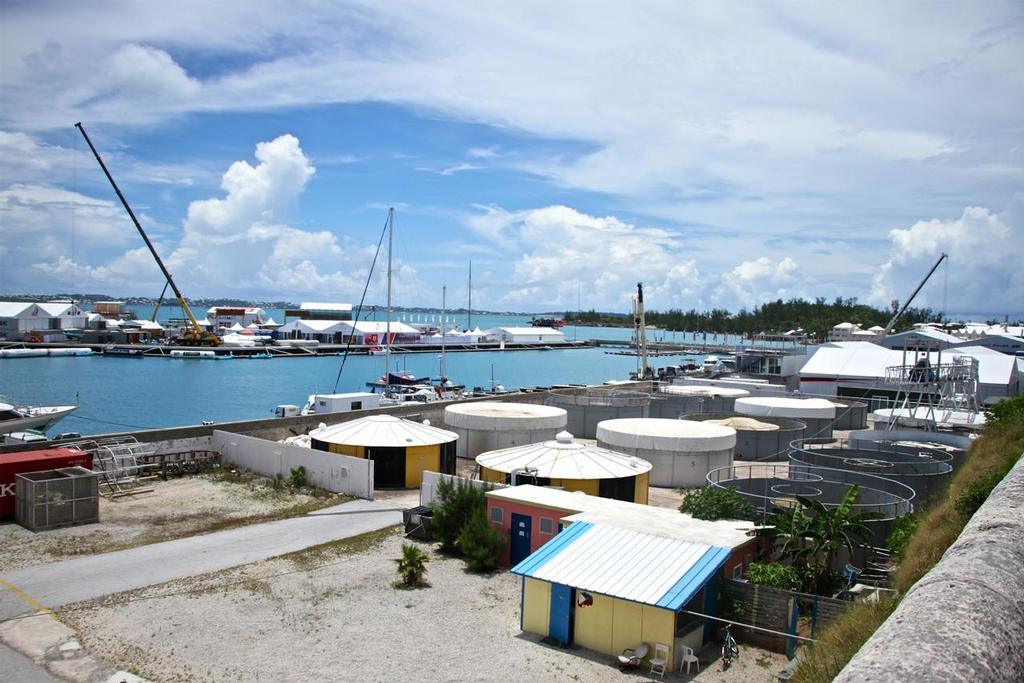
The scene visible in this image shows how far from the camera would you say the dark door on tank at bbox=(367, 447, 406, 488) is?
96.2 feet

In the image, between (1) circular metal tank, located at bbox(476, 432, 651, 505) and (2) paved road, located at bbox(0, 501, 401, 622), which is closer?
(2) paved road, located at bbox(0, 501, 401, 622)

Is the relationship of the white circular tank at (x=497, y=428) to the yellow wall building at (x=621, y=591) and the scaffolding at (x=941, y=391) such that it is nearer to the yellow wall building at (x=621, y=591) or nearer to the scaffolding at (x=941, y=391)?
the scaffolding at (x=941, y=391)

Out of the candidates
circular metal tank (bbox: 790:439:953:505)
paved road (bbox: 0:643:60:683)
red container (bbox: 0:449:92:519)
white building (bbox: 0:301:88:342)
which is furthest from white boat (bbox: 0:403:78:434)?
white building (bbox: 0:301:88:342)

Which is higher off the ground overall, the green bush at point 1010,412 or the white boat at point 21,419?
the green bush at point 1010,412

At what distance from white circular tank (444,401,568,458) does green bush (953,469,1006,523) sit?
71.7 ft

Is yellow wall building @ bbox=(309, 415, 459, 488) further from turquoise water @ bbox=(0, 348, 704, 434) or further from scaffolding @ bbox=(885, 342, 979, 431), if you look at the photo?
turquoise water @ bbox=(0, 348, 704, 434)

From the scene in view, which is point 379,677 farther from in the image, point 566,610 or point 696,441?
A: point 696,441

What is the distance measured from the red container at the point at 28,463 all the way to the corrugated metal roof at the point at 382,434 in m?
8.54

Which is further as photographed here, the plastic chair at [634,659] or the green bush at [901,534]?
the green bush at [901,534]

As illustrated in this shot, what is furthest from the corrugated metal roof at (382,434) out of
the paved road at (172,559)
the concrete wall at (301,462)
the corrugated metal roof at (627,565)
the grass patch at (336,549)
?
the corrugated metal roof at (627,565)

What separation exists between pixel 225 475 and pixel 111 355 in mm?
124108

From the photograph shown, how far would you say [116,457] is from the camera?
92.6 ft

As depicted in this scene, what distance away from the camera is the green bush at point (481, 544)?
19.9 meters

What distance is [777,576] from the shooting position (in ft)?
53.4
